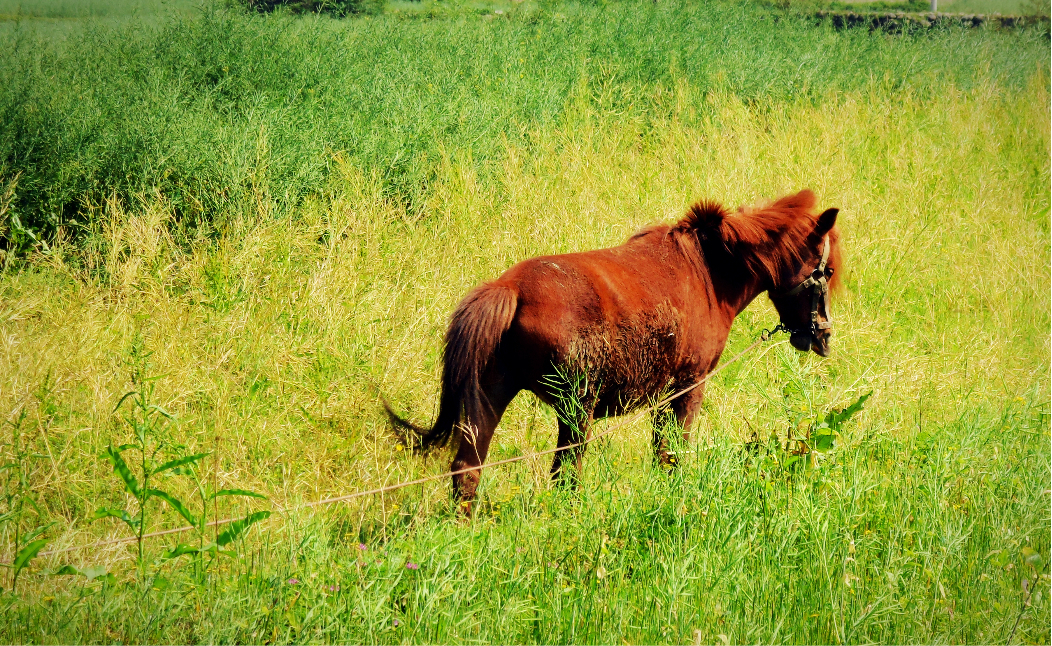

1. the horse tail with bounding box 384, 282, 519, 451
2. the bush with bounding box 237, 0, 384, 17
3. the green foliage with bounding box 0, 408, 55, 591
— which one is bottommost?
the green foliage with bounding box 0, 408, 55, 591

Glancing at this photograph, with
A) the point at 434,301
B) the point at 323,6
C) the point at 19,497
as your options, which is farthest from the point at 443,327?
the point at 323,6

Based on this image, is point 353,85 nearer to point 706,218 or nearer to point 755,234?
point 706,218

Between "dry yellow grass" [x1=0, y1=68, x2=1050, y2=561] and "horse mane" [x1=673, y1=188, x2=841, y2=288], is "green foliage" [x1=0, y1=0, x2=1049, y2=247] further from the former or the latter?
"horse mane" [x1=673, y1=188, x2=841, y2=288]

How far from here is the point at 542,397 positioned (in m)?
3.85

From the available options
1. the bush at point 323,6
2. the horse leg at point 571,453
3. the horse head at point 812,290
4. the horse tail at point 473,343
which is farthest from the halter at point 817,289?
the bush at point 323,6

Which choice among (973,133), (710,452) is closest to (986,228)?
(973,133)

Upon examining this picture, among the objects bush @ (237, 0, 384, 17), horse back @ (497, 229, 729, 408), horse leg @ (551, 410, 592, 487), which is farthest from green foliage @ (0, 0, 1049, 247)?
horse leg @ (551, 410, 592, 487)

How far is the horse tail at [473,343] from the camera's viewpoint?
365 centimetres

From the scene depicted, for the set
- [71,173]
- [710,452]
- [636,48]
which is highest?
[636,48]

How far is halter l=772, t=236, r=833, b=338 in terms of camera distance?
4609 millimetres

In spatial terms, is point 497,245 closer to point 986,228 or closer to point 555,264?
point 555,264

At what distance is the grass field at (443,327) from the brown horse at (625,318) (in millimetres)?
394

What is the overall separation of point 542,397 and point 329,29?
29.0 ft

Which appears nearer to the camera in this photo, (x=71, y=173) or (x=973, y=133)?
(x=71, y=173)
